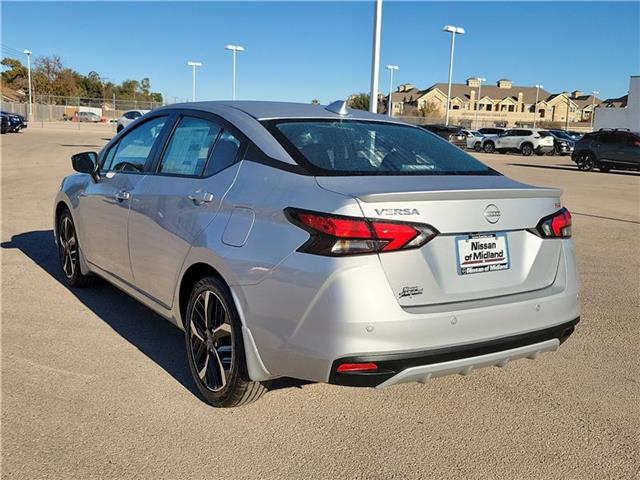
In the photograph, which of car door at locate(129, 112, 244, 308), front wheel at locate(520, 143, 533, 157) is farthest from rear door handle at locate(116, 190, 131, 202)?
front wheel at locate(520, 143, 533, 157)

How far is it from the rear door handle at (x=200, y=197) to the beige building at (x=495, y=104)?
100865 mm

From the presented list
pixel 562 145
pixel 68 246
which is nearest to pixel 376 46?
pixel 68 246

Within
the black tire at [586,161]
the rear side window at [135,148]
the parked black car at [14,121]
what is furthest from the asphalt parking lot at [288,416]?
the parked black car at [14,121]

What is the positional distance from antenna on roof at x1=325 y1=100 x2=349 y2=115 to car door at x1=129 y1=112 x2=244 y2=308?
2.60ft

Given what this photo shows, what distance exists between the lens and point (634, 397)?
3.78 m

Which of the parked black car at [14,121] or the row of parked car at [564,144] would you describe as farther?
the parked black car at [14,121]

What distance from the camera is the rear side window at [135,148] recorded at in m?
4.40

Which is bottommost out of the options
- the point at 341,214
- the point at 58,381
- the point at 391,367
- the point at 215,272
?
the point at 58,381

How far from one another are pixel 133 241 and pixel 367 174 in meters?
1.85

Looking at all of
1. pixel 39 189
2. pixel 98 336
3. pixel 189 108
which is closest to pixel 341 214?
pixel 189 108

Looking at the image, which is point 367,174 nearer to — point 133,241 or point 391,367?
point 391,367

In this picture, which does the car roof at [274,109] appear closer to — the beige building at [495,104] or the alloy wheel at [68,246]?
the alloy wheel at [68,246]

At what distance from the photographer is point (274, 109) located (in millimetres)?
3865

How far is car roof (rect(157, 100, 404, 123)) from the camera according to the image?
12.3ft
